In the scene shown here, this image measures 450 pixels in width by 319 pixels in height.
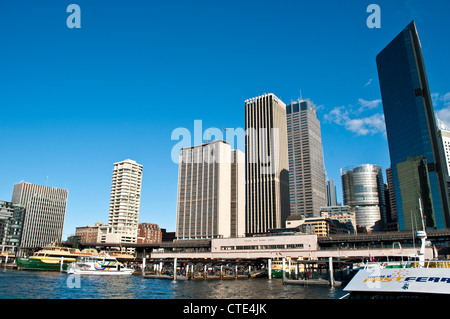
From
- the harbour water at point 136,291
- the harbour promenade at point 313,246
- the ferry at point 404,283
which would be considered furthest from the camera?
the harbour promenade at point 313,246

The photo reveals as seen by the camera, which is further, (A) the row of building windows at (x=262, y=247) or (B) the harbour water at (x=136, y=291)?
(A) the row of building windows at (x=262, y=247)

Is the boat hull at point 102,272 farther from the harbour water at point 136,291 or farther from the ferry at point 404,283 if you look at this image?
the ferry at point 404,283

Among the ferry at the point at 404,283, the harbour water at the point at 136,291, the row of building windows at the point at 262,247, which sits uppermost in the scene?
the row of building windows at the point at 262,247

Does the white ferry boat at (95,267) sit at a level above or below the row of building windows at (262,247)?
below

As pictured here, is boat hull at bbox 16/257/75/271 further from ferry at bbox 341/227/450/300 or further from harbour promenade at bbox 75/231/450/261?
ferry at bbox 341/227/450/300

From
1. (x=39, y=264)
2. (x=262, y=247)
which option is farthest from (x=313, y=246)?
(x=39, y=264)

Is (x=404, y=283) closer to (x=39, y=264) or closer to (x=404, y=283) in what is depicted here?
(x=404, y=283)

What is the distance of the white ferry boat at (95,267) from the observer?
9053cm

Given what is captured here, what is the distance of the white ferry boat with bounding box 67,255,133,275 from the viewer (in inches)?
3564

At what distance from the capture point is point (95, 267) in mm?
92312

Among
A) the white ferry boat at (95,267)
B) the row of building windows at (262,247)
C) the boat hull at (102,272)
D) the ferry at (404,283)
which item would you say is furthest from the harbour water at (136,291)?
the row of building windows at (262,247)
